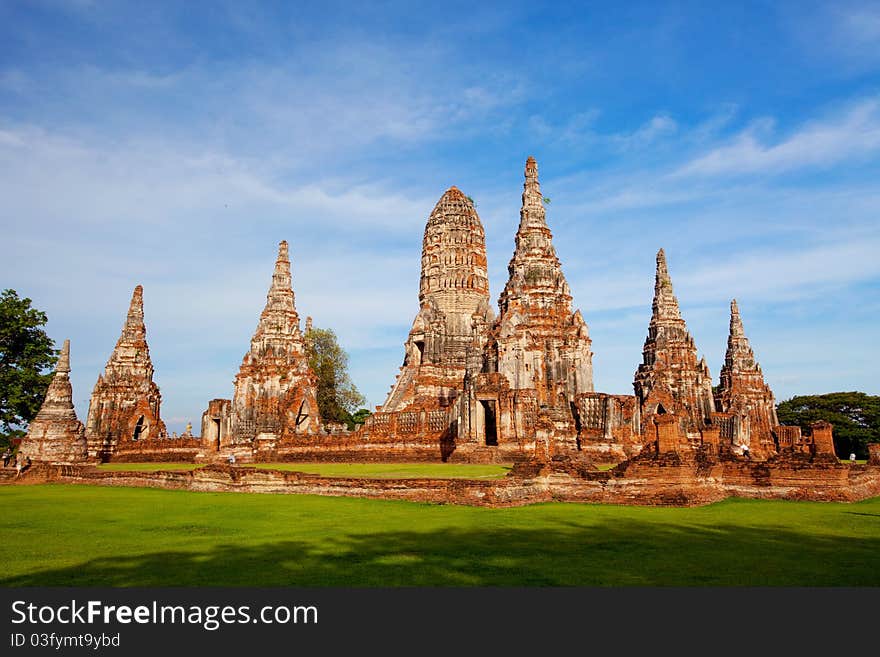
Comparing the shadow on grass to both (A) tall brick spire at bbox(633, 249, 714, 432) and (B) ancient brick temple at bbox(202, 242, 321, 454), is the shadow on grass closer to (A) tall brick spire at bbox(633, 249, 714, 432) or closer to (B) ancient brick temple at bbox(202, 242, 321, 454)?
(B) ancient brick temple at bbox(202, 242, 321, 454)

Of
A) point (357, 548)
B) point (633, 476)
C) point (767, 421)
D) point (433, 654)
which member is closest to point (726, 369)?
point (767, 421)

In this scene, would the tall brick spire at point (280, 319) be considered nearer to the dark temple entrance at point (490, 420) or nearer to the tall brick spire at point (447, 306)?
the tall brick spire at point (447, 306)

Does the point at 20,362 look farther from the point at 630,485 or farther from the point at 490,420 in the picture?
the point at 630,485

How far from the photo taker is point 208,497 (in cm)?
1819

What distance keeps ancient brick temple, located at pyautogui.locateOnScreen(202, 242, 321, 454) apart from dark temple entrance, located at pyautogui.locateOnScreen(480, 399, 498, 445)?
423 inches

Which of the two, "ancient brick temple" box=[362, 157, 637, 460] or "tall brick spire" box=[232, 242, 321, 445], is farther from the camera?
"tall brick spire" box=[232, 242, 321, 445]

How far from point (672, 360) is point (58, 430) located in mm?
36449

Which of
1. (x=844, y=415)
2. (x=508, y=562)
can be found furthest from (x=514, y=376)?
(x=844, y=415)

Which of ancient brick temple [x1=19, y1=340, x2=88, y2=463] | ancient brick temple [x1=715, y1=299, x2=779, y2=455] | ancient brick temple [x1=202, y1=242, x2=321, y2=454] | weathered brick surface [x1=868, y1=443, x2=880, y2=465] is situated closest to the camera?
weathered brick surface [x1=868, y1=443, x2=880, y2=465]

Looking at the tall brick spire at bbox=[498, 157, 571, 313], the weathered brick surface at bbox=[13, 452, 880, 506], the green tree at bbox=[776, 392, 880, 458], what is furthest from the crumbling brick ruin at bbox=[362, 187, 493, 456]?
the green tree at bbox=[776, 392, 880, 458]

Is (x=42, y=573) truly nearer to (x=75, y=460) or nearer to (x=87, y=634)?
(x=87, y=634)

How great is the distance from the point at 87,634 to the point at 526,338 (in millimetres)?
27488

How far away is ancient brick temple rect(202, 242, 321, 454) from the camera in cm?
3694

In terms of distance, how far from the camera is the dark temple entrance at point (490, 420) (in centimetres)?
2947
